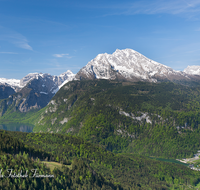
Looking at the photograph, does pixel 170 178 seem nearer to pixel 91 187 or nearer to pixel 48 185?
pixel 91 187

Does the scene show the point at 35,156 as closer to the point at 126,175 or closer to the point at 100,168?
the point at 100,168

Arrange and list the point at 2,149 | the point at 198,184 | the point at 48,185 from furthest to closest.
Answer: the point at 198,184, the point at 2,149, the point at 48,185

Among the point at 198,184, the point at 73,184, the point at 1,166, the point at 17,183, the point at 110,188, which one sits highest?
the point at 1,166

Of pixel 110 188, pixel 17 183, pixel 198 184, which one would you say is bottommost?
pixel 198 184

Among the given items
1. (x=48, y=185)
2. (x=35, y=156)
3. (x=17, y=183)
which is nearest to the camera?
(x=17, y=183)

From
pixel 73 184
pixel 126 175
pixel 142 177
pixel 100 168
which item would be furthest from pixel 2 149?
pixel 142 177

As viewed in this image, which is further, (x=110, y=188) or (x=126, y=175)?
(x=126, y=175)

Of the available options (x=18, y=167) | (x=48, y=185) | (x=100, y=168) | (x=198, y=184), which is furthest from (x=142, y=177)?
(x=18, y=167)

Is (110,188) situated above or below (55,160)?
below

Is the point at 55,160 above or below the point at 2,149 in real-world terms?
below
